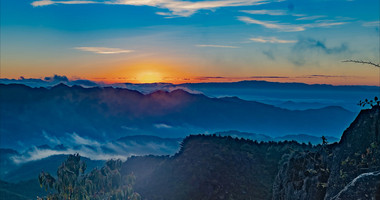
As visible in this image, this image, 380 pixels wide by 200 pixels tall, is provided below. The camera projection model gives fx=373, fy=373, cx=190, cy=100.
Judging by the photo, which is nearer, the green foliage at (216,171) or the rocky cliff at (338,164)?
the rocky cliff at (338,164)

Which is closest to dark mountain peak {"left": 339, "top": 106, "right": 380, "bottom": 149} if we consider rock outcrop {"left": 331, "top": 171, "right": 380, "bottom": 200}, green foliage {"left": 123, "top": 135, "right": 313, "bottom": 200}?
rock outcrop {"left": 331, "top": 171, "right": 380, "bottom": 200}

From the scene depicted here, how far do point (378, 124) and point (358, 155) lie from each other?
2206mm

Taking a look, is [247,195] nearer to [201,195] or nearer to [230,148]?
[201,195]

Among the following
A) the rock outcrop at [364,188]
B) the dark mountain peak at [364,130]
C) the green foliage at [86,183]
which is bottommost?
the rock outcrop at [364,188]

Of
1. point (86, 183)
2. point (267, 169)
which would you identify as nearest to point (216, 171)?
point (267, 169)

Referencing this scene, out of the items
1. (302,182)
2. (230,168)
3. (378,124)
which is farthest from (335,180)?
(230,168)

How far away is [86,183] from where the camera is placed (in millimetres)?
45406

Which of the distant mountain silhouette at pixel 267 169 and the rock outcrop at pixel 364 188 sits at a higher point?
the distant mountain silhouette at pixel 267 169

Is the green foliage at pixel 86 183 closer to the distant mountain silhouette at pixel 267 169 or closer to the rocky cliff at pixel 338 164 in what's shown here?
the distant mountain silhouette at pixel 267 169

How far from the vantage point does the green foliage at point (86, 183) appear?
4409 cm

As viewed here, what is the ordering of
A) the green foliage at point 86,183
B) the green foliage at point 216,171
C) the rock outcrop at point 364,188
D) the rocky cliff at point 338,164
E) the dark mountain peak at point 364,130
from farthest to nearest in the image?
the green foliage at point 216,171
the green foliage at point 86,183
the dark mountain peak at point 364,130
the rocky cliff at point 338,164
the rock outcrop at point 364,188

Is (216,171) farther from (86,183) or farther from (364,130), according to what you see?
(364,130)

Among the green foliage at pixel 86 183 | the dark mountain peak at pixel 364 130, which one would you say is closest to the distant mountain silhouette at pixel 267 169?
the dark mountain peak at pixel 364 130

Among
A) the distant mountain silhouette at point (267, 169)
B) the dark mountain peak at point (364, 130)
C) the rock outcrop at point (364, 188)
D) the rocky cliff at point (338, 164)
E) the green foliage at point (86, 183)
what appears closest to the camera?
the rock outcrop at point (364, 188)
